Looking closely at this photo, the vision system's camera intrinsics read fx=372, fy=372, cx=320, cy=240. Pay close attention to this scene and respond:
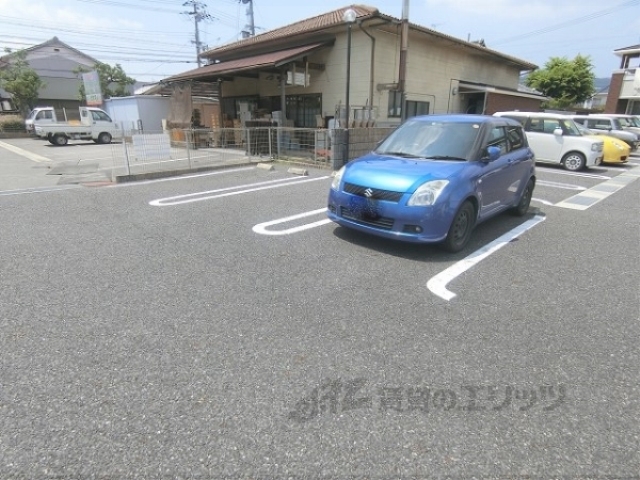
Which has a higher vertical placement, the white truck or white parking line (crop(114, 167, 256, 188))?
the white truck

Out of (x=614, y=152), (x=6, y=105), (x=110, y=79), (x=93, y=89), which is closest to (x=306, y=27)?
(x=614, y=152)

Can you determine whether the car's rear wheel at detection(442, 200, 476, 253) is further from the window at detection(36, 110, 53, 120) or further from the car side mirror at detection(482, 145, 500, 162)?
the window at detection(36, 110, 53, 120)

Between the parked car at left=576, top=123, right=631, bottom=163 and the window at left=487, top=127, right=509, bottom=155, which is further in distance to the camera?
the parked car at left=576, top=123, right=631, bottom=163

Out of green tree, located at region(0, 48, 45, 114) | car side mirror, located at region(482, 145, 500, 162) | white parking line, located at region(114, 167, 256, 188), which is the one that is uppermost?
green tree, located at region(0, 48, 45, 114)

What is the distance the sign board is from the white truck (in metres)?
5.73

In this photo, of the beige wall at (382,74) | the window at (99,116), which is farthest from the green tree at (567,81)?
the window at (99,116)

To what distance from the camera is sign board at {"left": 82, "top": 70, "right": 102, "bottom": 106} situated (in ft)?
79.2

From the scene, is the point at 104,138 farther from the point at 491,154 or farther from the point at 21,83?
the point at 491,154

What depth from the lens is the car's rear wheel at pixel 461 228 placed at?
13.8 ft

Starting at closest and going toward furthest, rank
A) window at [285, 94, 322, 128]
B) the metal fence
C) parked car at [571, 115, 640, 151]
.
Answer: the metal fence, parked car at [571, 115, 640, 151], window at [285, 94, 322, 128]

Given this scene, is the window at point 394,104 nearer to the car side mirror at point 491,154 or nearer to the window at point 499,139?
the window at point 499,139

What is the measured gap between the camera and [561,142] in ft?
36.4

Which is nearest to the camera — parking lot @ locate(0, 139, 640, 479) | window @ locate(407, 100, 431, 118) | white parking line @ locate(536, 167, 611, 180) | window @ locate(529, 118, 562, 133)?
parking lot @ locate(0, 139, 640, 479)

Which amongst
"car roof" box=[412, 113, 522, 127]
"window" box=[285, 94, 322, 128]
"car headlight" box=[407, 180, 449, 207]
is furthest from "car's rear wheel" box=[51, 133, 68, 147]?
"car headlight" box=[407, 180, 449, 207]
